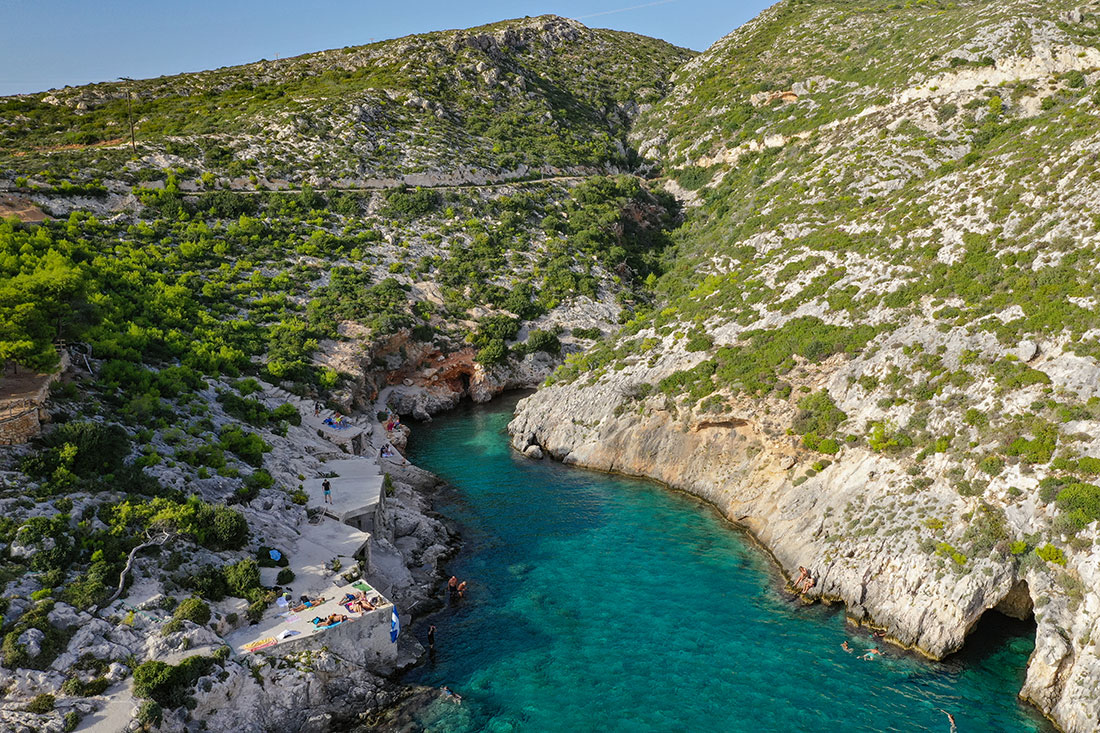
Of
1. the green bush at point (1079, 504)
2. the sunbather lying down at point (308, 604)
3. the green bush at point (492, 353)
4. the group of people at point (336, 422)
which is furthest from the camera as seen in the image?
the green bush at point (492, 353)

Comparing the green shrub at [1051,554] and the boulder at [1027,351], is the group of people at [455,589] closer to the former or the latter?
the green shrub at [1051,554]

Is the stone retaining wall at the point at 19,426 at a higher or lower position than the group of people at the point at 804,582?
lower

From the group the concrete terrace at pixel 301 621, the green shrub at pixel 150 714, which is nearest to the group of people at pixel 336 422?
the concrete terrace at pixel 301 621

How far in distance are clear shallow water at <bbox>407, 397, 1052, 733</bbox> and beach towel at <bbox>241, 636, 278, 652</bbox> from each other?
20.5ft

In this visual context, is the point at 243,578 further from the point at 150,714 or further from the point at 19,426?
the point at 19,426

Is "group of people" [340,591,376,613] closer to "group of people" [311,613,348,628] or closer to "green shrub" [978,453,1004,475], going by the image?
"group of people" [311,613,348,628]

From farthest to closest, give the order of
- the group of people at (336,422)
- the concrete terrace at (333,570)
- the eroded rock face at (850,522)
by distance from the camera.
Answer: the group of people at (336,422)
the concrete terrace at (333,570)
the eroded rock face at (850,522)

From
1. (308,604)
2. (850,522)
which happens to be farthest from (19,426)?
(850,522)

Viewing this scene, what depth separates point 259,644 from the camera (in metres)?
25.5

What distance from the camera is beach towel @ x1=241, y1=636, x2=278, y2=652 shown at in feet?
82.8

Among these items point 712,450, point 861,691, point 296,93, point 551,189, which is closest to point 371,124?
point 296,93

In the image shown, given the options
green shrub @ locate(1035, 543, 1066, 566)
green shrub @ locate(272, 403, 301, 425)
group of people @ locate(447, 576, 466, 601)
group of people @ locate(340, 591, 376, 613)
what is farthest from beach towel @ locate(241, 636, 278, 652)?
green shrub @ locate(1035, 543, 1066, 566)

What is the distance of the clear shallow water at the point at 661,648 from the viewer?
25.7 meters

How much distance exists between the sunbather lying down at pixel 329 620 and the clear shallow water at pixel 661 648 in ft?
13.7
